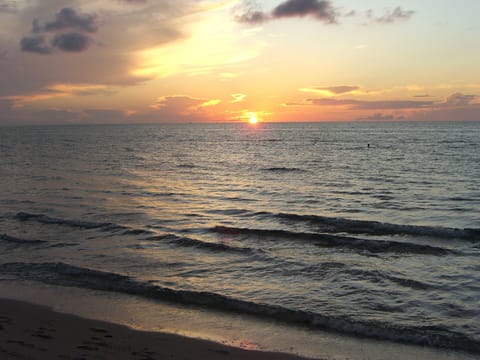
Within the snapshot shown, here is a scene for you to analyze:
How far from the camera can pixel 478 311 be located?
32.6ft

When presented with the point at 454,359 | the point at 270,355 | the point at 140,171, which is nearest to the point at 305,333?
the point at 270,355

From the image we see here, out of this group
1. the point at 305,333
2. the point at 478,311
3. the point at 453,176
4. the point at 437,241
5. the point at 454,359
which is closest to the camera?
the point at 454,359

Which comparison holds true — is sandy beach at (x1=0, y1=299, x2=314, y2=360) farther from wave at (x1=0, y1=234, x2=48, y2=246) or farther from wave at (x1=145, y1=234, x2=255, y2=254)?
wave at (x1=0, y1=234, x2=48, y2=246)

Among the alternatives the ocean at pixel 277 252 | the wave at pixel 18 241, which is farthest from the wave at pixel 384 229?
the wave at pixel 18 241

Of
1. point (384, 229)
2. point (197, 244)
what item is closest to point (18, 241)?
point (197, 244)

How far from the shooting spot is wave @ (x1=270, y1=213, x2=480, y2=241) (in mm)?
17312

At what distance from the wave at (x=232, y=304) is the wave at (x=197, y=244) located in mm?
3938

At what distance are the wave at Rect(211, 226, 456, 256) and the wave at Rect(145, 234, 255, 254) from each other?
1.88 meters

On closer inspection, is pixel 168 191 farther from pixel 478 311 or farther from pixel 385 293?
pixel 478 311

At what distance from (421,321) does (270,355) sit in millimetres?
3849

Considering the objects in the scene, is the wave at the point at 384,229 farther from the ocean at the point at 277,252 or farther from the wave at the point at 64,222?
the wave at the point at 64,222

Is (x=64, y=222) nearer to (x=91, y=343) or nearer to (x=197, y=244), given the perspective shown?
(x=197, y=244)

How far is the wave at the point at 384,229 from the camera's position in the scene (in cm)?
1731

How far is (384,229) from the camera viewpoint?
18.3 metres
